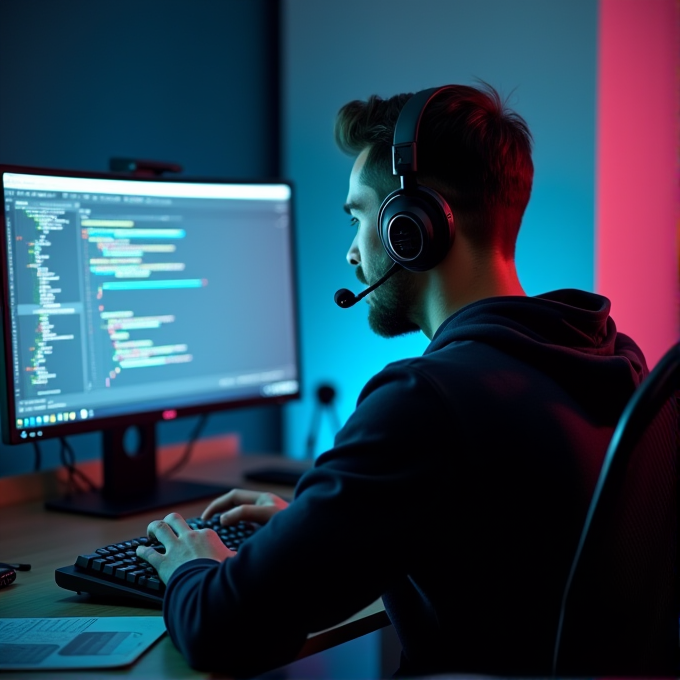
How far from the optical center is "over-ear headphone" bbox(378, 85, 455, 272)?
1.04 meters

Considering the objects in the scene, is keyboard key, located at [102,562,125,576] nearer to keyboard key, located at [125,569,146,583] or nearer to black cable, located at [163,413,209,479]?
keyboard key, located at [125,569,146,583]

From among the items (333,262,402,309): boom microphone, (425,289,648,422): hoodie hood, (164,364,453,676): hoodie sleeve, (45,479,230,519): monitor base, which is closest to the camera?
(164,364,453,676): hoodie sleeve

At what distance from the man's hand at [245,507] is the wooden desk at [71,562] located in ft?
0.43

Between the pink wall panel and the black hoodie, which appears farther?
the pink wall panel

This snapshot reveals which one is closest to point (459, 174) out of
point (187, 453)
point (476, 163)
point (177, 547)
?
point (476, 163)

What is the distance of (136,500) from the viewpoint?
58.9 inches

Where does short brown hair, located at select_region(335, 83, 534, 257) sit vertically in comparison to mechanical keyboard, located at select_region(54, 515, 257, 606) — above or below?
A: above

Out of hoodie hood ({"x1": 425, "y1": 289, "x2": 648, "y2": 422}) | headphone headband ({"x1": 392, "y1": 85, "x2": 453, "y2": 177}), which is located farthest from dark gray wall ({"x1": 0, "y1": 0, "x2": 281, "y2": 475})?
hoodie hood ({"x1": 425, "y1": 289, "x2": 648, "y2": 422})

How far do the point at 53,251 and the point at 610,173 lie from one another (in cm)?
111

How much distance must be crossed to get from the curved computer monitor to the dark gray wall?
1.05ft

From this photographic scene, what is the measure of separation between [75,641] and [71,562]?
0.30 metres

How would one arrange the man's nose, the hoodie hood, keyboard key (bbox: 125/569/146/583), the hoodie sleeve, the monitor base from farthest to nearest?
the monitor base < the man's nose < keyboard key (bbox: 125/569/146/583) < the hoodie hood < the hoodie sleeve

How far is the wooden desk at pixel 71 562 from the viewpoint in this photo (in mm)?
885

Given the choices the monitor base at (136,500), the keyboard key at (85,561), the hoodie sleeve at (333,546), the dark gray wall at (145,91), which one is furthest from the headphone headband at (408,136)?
the dark gray wall at (145,91)
